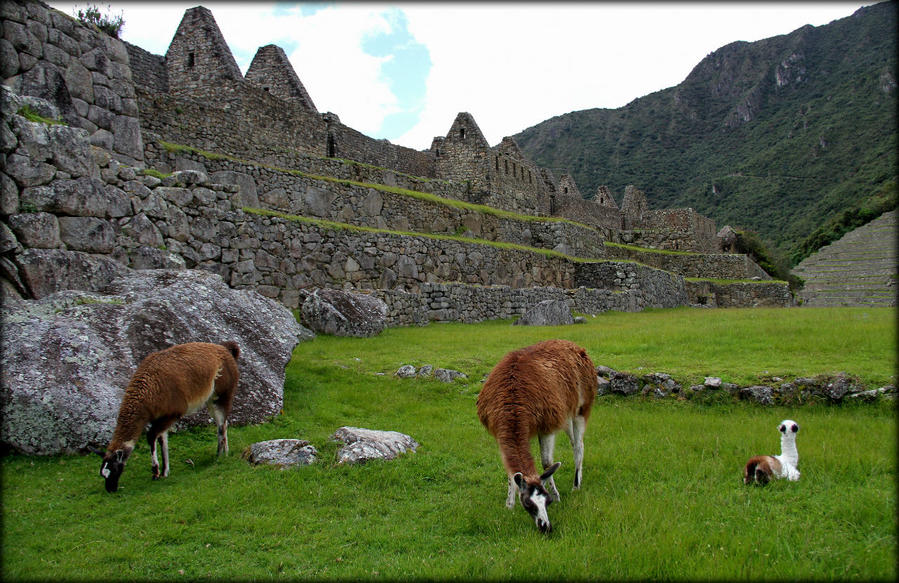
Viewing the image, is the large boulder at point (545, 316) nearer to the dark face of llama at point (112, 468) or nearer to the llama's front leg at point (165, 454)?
the llama's front leg at point (165, 454)

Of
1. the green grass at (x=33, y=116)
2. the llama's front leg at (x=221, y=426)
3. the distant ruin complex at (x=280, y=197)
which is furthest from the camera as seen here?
the distant ruin complex at (x=280, y=197)

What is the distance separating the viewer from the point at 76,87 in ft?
32.4

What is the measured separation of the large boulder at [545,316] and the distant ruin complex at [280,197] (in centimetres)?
193

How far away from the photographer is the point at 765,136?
7338cm

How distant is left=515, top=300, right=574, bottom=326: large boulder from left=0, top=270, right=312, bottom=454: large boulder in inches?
357

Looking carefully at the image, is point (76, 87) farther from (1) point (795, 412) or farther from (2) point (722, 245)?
(2) point (722, 245)

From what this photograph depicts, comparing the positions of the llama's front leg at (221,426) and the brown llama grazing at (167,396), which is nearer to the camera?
the brown llama grazing at (167,396)

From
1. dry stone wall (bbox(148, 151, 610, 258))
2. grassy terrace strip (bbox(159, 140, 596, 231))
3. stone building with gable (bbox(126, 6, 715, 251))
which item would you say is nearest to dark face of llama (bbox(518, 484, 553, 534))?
dry stone wall (bbox(148, 151, 610, 258))

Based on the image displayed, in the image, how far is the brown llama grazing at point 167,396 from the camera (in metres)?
4.66

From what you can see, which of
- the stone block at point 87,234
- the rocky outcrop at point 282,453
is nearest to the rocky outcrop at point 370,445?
the rocky outcrop at point 282,453

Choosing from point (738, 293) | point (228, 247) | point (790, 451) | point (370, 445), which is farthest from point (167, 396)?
point (738, 293)

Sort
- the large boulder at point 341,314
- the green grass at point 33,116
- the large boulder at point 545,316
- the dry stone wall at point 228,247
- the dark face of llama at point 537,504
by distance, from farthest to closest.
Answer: the large boulder at point 545,316, the large boulder at point 341,314, the green grass at point 33,116, the dry stone wall at point 228,247, the dark face of llama at point 537,504

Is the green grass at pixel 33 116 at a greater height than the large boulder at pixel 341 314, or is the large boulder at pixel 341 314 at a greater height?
the green grass at pixel 33 116

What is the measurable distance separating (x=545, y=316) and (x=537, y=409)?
12595 millimetres
